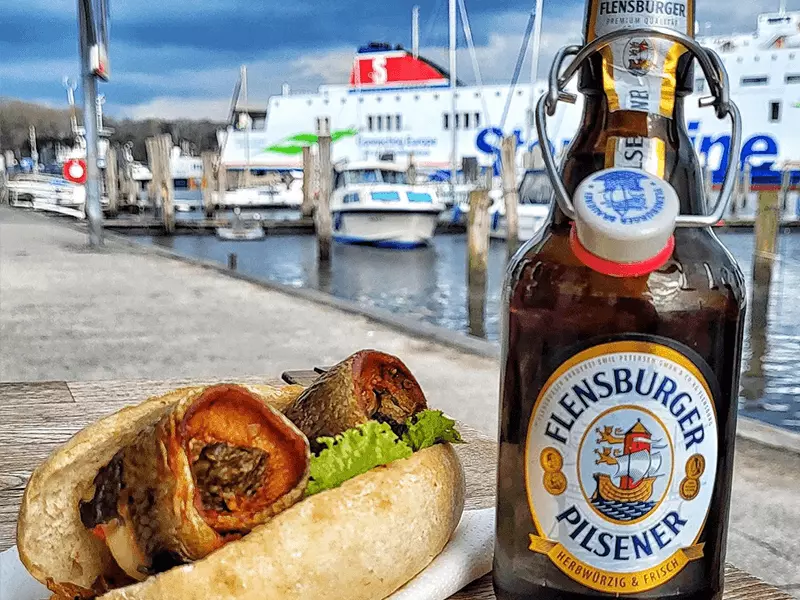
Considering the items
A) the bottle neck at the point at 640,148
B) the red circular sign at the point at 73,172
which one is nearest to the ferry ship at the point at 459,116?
the red circular sign at the point at 73,172

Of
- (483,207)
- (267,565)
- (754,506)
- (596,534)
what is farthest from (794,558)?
(483,207)

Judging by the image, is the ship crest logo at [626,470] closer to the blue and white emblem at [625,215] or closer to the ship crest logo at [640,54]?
the blue and white emblem at [625,215]

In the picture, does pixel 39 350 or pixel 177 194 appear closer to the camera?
pixel 39 350

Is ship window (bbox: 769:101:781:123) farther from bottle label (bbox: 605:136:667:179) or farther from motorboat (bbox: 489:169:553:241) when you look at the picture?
bottle label (bbox: 605:136:667:179)

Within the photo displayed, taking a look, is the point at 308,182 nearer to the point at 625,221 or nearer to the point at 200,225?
the point at 200,225

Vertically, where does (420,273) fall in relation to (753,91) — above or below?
below

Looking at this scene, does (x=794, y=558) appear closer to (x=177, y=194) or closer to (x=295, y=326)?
(x=295, y=326)

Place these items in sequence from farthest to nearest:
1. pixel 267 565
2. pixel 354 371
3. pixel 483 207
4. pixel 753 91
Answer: pixel 753 91
pixel 483 207
pixel 354 371
pixel 267 565
